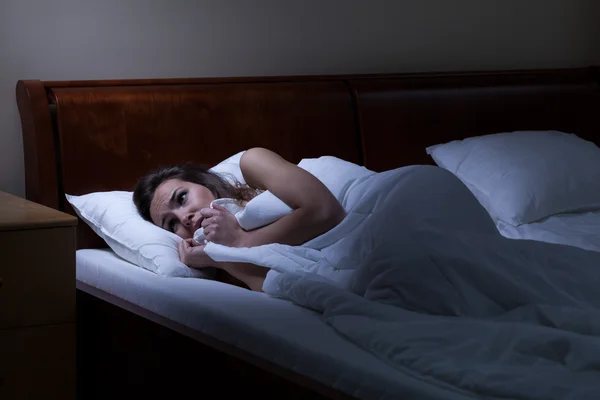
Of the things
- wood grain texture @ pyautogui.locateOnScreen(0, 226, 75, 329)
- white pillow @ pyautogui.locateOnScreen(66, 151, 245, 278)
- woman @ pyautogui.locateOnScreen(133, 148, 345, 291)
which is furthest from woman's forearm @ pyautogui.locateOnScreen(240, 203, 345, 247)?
wood grain texture @ pyautogui.locateOnScreen(0, 226, 75, 329)

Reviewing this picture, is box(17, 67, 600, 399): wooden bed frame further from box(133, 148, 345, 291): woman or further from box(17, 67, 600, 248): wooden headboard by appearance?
box(133, 148, 345, 291): woman

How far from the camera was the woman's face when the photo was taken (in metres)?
2.34

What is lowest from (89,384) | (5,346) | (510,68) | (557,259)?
(89,384)

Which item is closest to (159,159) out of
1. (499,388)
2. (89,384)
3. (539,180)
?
(89,384)

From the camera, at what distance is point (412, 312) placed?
1713 mm

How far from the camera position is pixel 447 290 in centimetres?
172

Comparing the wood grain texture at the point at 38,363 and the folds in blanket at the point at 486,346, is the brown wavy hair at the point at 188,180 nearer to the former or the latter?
the wood grain texture at the point at 38,363

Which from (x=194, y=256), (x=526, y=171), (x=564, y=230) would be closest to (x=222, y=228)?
(x=194, y=256)

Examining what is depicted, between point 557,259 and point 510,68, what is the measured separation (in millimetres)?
1931

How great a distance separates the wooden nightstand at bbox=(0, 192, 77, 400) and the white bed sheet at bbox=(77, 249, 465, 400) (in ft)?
0.52

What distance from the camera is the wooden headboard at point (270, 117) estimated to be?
2582 mm

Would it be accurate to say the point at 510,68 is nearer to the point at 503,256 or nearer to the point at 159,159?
the point at 159,159

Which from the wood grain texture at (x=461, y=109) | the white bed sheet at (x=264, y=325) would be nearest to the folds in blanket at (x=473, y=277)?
the white bed sheet at (x=264, y=325)

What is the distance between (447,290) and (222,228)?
700 millimetres
